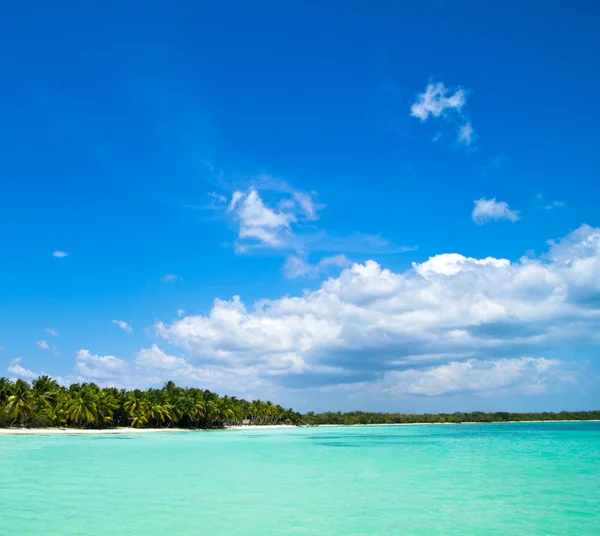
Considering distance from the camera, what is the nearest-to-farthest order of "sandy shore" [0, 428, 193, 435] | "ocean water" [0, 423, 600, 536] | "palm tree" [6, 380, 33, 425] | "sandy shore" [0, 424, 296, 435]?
"ocean water" [0, 423, 600, 536] → "sandy shore" [0, 428, 193, 435] → "sandy shore" [0, 424, 296, 435] → "palm tree" [6, 380, 33, 425]

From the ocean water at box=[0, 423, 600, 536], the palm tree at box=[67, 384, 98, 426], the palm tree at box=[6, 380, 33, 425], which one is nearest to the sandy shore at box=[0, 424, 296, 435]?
the palm tree at box=[67, 384, 98, 426]

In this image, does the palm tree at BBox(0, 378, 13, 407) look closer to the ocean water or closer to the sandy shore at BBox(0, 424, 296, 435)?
the sandy shore at BBox(0, 424, 296, 435)

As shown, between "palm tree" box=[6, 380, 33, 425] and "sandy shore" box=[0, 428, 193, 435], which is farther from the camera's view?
"palm tree" box=[6, 380, 33, 425]

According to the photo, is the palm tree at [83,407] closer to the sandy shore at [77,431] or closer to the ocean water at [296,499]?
the sandy shore at [77,431]

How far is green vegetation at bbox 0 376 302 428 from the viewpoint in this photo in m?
64.3

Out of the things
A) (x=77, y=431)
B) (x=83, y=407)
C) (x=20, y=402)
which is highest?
(x=20, y=402)

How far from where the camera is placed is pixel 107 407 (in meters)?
72.9

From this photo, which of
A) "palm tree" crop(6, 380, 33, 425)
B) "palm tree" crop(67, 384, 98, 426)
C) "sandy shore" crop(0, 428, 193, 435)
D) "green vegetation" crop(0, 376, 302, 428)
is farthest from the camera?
"palm tree" crop(67, 384, 98, 426)

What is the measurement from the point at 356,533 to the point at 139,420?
72928 mm

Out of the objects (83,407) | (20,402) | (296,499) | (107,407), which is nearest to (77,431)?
(83,407)

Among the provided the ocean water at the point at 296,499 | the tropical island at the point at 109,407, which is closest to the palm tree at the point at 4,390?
the tropical island at the point at 109,407

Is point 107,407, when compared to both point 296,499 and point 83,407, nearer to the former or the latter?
point 83,407

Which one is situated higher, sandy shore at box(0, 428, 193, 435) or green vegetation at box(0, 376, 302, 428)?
green vegetation at box(0, 376, 302, 428)

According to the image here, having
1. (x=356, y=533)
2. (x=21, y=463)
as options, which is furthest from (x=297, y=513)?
(x=21, y=463)
